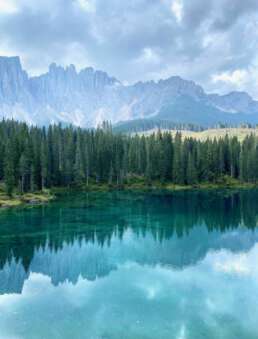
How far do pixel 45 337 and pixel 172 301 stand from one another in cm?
1280

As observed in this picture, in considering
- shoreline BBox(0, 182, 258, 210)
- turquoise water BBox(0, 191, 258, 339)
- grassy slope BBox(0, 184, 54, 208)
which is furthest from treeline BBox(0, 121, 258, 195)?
turquoise water BBox(0, 191, 258, 339)

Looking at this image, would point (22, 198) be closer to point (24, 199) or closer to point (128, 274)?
point (24, 199)

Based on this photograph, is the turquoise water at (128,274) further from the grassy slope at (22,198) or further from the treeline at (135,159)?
the treeline at (135,159)

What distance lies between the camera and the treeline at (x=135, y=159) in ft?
432

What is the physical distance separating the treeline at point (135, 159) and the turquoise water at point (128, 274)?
47.6 m

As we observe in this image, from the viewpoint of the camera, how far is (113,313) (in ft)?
106

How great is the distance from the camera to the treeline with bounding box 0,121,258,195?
13175 cm

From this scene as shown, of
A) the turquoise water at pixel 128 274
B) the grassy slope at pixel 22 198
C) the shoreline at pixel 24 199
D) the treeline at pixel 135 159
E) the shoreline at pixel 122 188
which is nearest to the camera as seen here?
the turquoise water at pixel 128 274

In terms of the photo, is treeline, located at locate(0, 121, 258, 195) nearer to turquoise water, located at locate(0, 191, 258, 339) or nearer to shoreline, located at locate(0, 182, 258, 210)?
shoreline, located at locate(0, 182, 258, 210)

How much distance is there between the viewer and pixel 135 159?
155 m

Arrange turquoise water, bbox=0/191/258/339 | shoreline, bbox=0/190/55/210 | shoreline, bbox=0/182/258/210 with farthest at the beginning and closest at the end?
shoreline, bbox=0/182/258/210, shoreline, bbox=0/190/55/210, turquoise water, bbox=0/191/258/339

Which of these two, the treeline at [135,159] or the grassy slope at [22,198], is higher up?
the treeline at [135,159]

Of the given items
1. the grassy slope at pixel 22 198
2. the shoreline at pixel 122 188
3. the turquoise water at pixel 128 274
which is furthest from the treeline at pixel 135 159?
the turquoise water at pixel 128 274

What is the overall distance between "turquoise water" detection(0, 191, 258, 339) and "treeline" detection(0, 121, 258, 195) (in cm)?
4762
